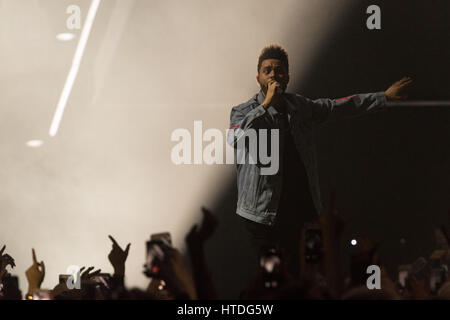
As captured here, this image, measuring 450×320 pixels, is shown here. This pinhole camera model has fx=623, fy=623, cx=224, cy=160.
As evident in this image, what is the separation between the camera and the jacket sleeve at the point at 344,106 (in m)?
2.94

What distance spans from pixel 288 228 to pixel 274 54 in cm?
84

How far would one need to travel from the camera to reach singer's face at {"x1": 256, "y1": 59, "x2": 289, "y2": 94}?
2.95 m

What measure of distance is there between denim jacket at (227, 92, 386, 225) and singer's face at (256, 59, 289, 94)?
0.06 meters

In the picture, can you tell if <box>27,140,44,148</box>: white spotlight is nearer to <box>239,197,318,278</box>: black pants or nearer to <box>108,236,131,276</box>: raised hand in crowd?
<box>239,197,318,278</box>: black pants

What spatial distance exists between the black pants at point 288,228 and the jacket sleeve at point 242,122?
36 cm

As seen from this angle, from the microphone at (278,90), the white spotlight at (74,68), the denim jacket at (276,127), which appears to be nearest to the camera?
the denim jacket at (276,127)

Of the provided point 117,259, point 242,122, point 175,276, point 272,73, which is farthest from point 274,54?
point 175,276

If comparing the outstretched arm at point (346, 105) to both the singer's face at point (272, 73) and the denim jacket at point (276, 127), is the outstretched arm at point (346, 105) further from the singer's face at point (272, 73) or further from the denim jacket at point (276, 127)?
the singer's face at point (272, 73)

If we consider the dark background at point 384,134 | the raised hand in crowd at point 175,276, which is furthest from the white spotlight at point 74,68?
the raised hand in crowd at point 175,276

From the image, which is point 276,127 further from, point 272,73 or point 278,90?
point 272,73

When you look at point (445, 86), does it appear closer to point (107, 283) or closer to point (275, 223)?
point (275, 223)

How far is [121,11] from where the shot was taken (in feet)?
10.2
